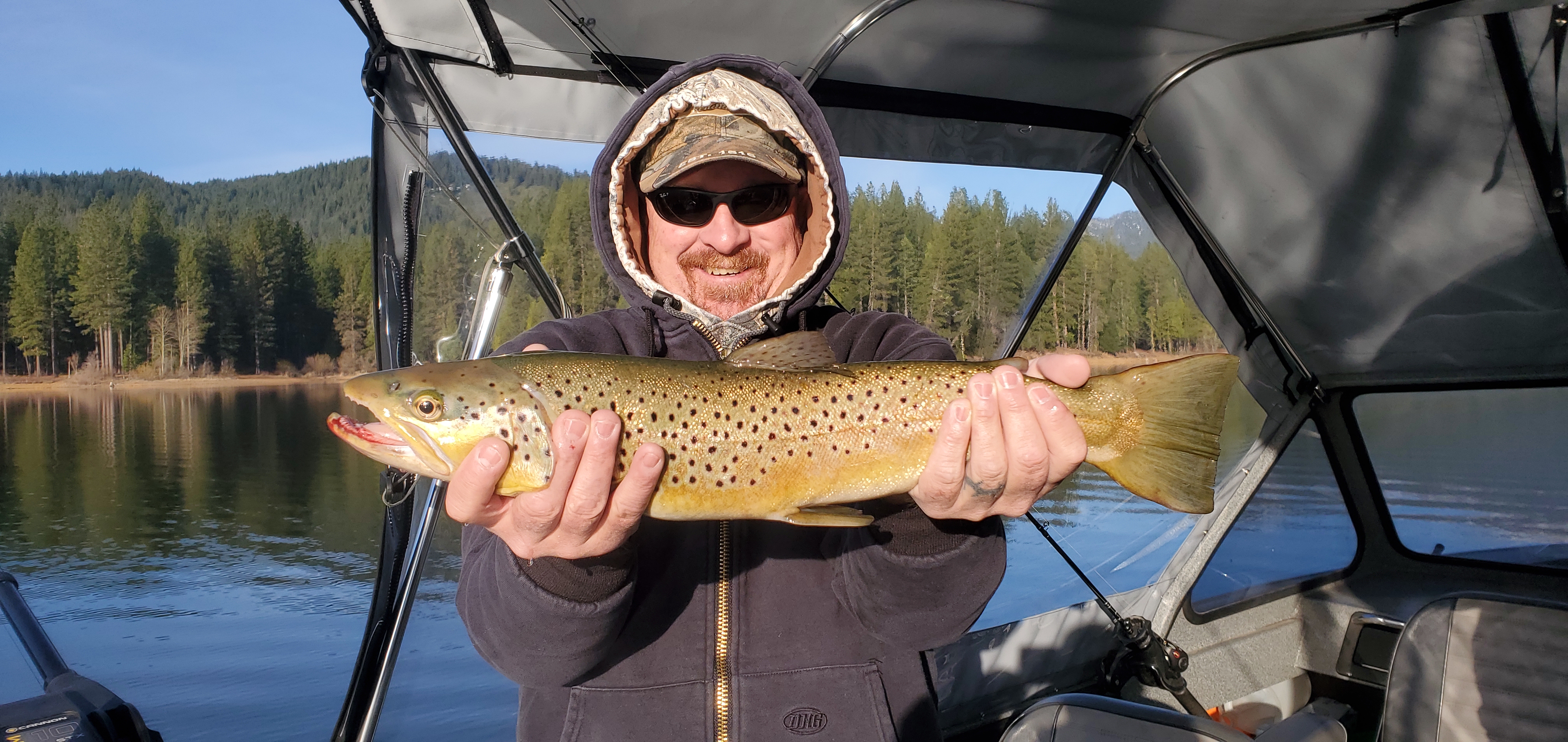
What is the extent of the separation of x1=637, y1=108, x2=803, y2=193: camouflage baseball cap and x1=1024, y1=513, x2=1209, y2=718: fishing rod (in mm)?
3968

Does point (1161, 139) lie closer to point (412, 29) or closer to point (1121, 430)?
point (1121, 430)

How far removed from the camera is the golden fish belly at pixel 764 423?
223 cm

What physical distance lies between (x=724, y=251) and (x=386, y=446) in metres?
1.28

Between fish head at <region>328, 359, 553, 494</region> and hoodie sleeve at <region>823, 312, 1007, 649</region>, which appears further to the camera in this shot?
hoodie sleeve at <region>823, 312, 1007, 649</region>

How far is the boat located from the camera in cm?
370

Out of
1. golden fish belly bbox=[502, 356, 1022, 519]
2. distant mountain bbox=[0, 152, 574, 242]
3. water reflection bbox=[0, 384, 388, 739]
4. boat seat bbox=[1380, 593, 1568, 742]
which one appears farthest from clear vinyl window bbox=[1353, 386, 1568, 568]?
distant mountain bbox=[0, 152, 574, 242]

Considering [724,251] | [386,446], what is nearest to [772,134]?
[724,251]

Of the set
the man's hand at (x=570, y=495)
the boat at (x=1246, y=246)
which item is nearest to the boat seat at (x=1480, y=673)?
the boat at (x=1246, y=246)

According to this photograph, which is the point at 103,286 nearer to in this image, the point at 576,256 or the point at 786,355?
the point at 576,256

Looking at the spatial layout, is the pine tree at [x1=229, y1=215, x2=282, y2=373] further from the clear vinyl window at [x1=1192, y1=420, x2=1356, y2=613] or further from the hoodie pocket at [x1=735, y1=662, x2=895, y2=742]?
the hoodie pocket at [x1=735, y1=662, x2=895, y2=742]

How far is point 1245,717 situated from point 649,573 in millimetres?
6292

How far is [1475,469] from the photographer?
237 inches

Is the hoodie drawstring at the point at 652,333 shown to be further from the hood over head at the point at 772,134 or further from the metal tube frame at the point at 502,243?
the metal tube frame at the point at 502,243

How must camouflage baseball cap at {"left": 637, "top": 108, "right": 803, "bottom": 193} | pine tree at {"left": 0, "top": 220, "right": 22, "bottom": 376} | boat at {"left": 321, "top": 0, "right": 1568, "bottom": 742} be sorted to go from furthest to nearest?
pine tree at {"left": 0, "top": 220, "right": 22, "bottom": 376} < boat at {"left": 321, "top": 0, "right": 1568, "bottom": 742} < camouflage baseball cap at {"left": 637, "top": 108, "right": 803, "bottom": 193}
